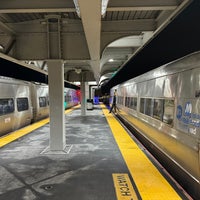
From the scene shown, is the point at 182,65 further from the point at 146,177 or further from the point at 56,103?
the point at 56,103

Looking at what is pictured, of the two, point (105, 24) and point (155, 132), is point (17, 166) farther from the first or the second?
point (105, 24)

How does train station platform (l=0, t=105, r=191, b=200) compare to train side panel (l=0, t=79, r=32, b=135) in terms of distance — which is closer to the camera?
train station platform (l=0, t=105, r=191, b=200)

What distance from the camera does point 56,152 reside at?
17.4ft

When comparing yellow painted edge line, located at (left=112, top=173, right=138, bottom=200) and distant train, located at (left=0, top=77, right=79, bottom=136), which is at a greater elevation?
distant train, located at (left=0, top=77, right=79, bottom=136)

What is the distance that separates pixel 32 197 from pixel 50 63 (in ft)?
11.4

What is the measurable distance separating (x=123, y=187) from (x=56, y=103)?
118 inches

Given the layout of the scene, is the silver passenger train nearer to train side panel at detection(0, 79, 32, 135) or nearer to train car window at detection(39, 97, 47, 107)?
train side panel at detection(0, 79, 32, 135)

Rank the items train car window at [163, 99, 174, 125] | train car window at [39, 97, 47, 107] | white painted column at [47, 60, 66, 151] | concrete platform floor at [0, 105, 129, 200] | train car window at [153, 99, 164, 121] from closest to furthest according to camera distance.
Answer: concrete platform floor at [0, 105, 129, 200], train car window at [163, 99, 174, 125], train car window at [153, 99, 164, 121], white painted column at [47, 60, 66, 151], train car window at [39, 97, 47, 107]

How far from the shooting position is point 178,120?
377 centimetres

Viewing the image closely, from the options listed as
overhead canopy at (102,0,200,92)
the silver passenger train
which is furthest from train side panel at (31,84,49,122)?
the silver passenger train

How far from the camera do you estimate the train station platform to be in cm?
309

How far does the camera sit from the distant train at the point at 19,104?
7.38 meters

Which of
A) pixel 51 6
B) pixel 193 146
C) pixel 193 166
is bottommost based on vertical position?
pixel 193 166

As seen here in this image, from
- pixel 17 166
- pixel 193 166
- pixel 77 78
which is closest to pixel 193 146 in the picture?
pixel 193 166
